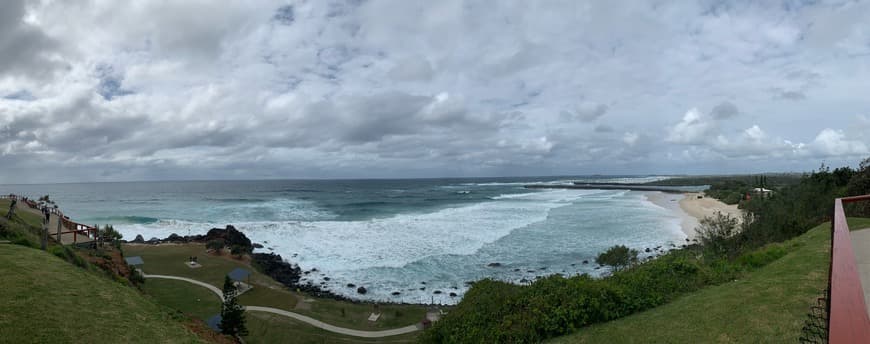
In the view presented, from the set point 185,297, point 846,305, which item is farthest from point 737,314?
point 185,297

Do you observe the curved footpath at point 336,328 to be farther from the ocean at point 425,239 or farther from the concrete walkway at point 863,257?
the concrete walkway at point 863,257

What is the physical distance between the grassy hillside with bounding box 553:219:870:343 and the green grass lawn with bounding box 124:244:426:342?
35.2 ft

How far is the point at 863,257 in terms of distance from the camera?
765 centimetres

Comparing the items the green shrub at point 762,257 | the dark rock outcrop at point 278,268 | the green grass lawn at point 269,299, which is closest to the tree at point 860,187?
the green shrub at point 762,257

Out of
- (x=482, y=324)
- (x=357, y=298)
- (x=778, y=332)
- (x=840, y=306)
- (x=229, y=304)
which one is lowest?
(x=357, y=298)

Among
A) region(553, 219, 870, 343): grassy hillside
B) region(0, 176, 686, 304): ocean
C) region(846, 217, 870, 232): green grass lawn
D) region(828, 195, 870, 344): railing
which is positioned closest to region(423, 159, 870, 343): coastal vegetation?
region(553, 219, 870, 343): grassy hillside

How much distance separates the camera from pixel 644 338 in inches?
309

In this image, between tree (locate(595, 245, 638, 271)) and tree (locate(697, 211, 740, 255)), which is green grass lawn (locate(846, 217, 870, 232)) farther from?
tree (locate(595, 245, 638, 271))

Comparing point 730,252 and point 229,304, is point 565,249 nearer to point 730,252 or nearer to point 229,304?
point 730,252

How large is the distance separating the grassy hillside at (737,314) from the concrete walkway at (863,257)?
2.77ft

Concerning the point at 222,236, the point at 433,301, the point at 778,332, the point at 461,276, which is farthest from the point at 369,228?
the point at 778,332

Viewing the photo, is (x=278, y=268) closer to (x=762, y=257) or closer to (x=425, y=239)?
(x=425, y=239)

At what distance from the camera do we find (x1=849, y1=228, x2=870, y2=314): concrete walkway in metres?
5.62

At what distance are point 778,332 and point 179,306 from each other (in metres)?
23.4
